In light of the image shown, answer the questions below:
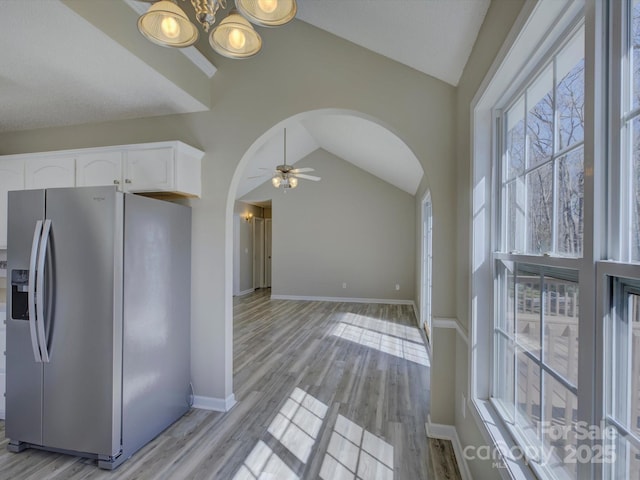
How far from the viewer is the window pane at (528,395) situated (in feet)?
4.01

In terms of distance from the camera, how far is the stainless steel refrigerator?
196 cm

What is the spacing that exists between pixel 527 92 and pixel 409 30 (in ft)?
2.80

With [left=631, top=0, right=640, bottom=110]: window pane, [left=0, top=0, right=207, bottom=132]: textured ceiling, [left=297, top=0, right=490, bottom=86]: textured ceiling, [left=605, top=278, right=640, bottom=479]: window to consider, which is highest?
[left=297, top=0, right=490, bottom=86]: textured ceiling

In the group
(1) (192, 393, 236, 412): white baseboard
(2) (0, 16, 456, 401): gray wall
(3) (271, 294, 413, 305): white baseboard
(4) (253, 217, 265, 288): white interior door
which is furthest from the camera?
(4) (253, 217, 265, 288): white interior door

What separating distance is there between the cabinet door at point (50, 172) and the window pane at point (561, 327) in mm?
3300

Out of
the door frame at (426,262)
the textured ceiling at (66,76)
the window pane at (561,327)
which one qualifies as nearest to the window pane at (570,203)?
the window pane at (561,327)

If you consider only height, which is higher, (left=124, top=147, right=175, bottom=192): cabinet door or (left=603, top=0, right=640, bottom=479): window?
(left=124, top=147, right=175, bottom=192): cabinet door

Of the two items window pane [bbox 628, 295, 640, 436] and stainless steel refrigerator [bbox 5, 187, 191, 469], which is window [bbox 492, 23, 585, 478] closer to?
window pane [bbox 628, 295, 640, 436]

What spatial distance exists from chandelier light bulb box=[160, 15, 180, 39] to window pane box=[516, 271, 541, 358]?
1907 millimetres

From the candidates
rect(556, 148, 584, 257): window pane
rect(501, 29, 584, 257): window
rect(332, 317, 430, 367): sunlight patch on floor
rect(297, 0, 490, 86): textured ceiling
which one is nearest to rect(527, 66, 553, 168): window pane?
rect(501, 29, 584, 257): window

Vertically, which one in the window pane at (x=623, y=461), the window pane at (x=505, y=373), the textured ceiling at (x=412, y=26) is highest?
the textured ceiling at (x=412, y=26)

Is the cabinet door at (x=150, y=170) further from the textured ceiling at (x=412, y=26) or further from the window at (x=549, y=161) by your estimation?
the window at (x=549, y=161)

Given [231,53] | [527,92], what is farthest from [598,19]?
[231,53]

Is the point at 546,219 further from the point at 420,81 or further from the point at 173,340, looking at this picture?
the point at 173,340
